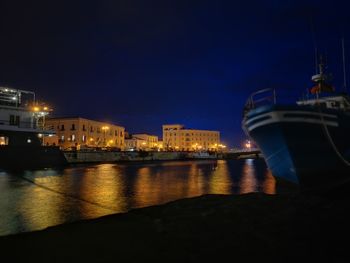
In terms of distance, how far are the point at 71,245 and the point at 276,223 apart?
554 centimetres

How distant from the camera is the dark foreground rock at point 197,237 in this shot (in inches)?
207

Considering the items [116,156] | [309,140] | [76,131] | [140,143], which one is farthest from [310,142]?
[140,143]

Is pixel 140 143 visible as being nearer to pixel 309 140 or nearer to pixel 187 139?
pixel 187 139

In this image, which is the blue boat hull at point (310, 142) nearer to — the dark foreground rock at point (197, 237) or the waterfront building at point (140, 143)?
the dark foreground rock at point (197, 237)

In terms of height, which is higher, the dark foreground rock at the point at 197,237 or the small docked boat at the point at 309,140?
the small docked boat at the point at 309,140

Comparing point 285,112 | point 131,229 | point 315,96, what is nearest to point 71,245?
point 131,229

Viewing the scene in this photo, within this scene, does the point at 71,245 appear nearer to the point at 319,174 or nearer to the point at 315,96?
the point at 319,174

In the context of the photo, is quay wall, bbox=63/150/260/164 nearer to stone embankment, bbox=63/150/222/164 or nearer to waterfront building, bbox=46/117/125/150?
stone embankment, bbox=63/150/222/164

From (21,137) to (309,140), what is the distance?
3795cm

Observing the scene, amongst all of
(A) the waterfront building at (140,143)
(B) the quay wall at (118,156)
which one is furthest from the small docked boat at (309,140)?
(A) the waterfront building at (140,143)

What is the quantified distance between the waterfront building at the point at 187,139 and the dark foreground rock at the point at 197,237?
168 meters

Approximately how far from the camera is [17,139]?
37562 mm

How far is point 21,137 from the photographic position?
124 ft

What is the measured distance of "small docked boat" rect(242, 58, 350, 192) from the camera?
12328mm
